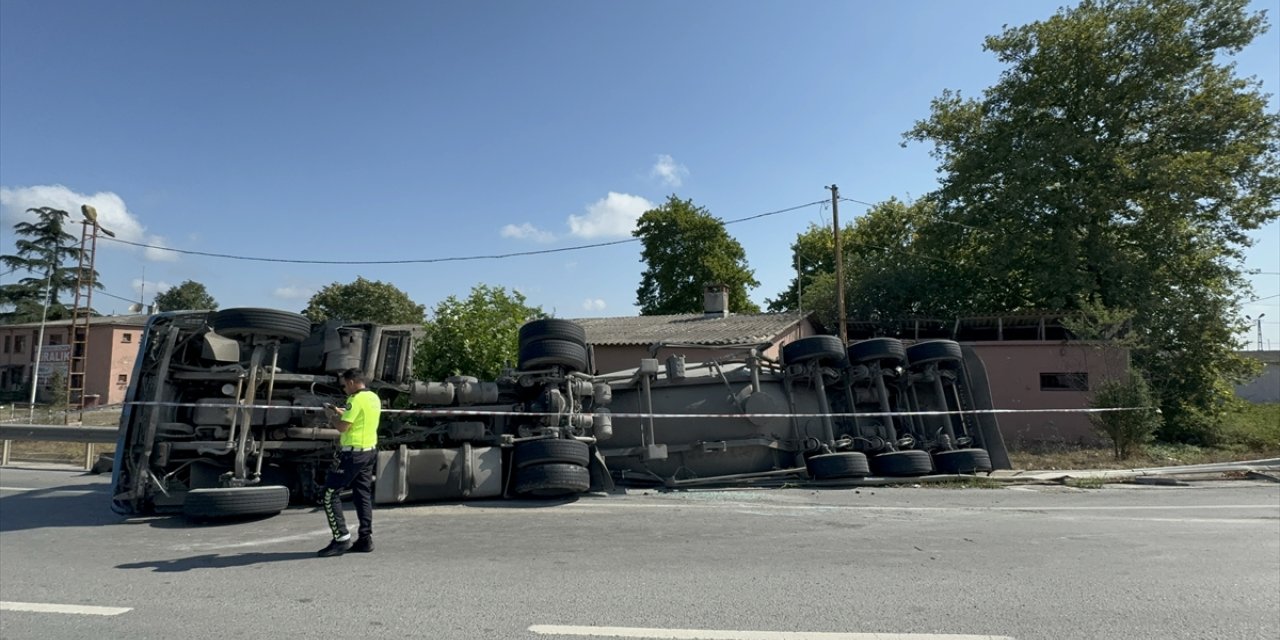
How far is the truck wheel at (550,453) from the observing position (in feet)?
27.6

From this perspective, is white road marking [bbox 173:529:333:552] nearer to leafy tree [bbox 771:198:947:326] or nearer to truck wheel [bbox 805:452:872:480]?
truck wheel [bbox 805:452:872:480]

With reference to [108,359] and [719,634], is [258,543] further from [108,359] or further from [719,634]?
[108,359]

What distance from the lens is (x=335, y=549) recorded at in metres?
5.89

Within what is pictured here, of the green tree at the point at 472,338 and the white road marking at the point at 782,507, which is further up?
the green tree at the point at 472,338

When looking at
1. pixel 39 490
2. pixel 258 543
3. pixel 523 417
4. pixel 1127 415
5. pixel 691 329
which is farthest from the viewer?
pixel 691 329

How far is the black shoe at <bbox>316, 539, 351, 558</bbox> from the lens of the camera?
5840 millimetres

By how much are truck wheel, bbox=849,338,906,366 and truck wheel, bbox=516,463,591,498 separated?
4.30 m

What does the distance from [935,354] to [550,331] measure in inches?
216

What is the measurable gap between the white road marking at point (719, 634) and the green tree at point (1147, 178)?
52.2 ft

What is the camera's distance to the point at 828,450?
9703mm

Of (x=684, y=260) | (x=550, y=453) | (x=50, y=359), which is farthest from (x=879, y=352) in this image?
(x=50, y=359)

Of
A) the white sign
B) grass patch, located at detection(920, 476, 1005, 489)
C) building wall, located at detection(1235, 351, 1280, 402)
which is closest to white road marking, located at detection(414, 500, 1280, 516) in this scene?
grass patch, located at detection(920, 476, 1005, 489)

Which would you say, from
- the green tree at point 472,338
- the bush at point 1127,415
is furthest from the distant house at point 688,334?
the bush at point 1127,415

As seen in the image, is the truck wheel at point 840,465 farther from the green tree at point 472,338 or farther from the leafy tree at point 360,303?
the leafy tree at point 360,303
